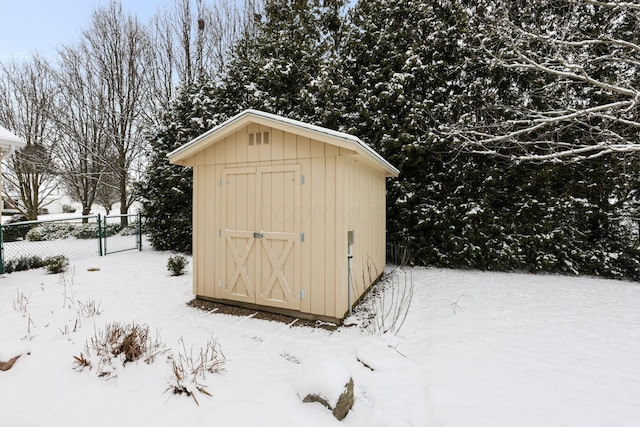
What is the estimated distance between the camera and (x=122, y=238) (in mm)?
11148

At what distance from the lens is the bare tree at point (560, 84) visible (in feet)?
20.2

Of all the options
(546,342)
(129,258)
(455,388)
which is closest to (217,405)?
(455,388)

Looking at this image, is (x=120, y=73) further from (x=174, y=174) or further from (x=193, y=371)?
(x=193, y=371)

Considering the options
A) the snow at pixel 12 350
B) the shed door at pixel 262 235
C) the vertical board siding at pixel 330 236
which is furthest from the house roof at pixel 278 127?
the snow at pixel 12 350

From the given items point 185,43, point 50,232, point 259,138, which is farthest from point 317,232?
point 185,43

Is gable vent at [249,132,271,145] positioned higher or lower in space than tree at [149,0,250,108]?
lower

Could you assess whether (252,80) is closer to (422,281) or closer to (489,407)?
(422,281)

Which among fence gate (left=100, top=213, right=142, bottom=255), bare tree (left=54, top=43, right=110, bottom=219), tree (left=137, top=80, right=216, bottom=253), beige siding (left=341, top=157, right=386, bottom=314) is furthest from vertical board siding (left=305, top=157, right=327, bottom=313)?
bare tree (left=54, top=43, right=110, bottom=219)

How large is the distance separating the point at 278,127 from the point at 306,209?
1.17 meters

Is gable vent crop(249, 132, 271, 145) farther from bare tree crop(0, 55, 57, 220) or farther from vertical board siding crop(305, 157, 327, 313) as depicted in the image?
bare tree crop(0, 55, 57, 220)

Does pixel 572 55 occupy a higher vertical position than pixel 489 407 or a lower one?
higher

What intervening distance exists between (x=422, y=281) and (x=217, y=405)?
4979 millimetres

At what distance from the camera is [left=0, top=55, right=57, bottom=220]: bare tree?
39.4 ft

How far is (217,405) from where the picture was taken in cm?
239
